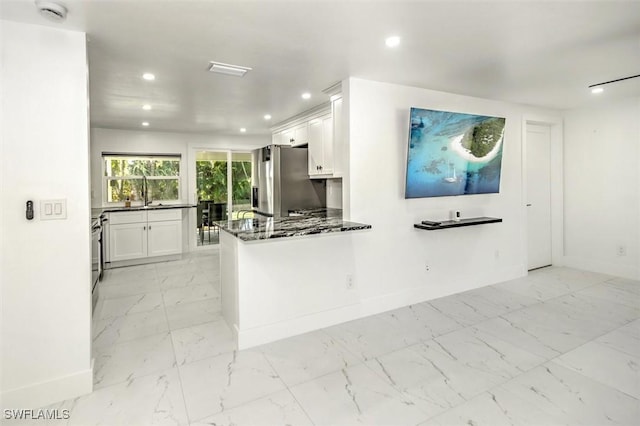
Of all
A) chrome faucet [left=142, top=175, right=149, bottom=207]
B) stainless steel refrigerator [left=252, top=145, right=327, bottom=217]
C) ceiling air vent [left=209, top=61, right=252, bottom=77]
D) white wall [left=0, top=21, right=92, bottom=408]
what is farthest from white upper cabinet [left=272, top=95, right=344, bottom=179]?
chrome faucet [left=142, top=175, right=149, bottom=207]

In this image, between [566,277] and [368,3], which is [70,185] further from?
[566,277]

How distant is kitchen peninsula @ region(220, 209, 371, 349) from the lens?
278cm

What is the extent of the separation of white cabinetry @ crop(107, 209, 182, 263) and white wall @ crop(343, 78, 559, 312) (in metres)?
3.83

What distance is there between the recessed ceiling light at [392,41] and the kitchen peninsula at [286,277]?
143 cm

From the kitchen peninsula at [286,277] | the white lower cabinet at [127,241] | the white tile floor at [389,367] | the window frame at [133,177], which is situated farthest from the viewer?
the window frame at [133,177]

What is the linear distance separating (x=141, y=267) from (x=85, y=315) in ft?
11.6

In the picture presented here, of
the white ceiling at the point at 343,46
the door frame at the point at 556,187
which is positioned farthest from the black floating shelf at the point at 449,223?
the door frame at the point at 556,187

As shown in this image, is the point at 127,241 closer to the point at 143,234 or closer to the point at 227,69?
the point at 143,234

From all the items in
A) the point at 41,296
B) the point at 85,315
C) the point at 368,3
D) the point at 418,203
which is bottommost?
the point at 85,315

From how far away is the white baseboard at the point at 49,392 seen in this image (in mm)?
2020

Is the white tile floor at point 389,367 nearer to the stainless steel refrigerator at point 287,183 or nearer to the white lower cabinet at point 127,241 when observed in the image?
the stainless steel refrigerator at point 287,183

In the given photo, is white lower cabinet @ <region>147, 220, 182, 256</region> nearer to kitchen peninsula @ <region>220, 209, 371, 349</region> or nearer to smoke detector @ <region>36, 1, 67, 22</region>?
kitchen peninsula @ <region>220, 209, 371, 349</region>

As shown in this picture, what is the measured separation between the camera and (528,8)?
200 cm

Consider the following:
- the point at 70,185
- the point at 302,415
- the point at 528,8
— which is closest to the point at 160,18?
the point at 70,185
